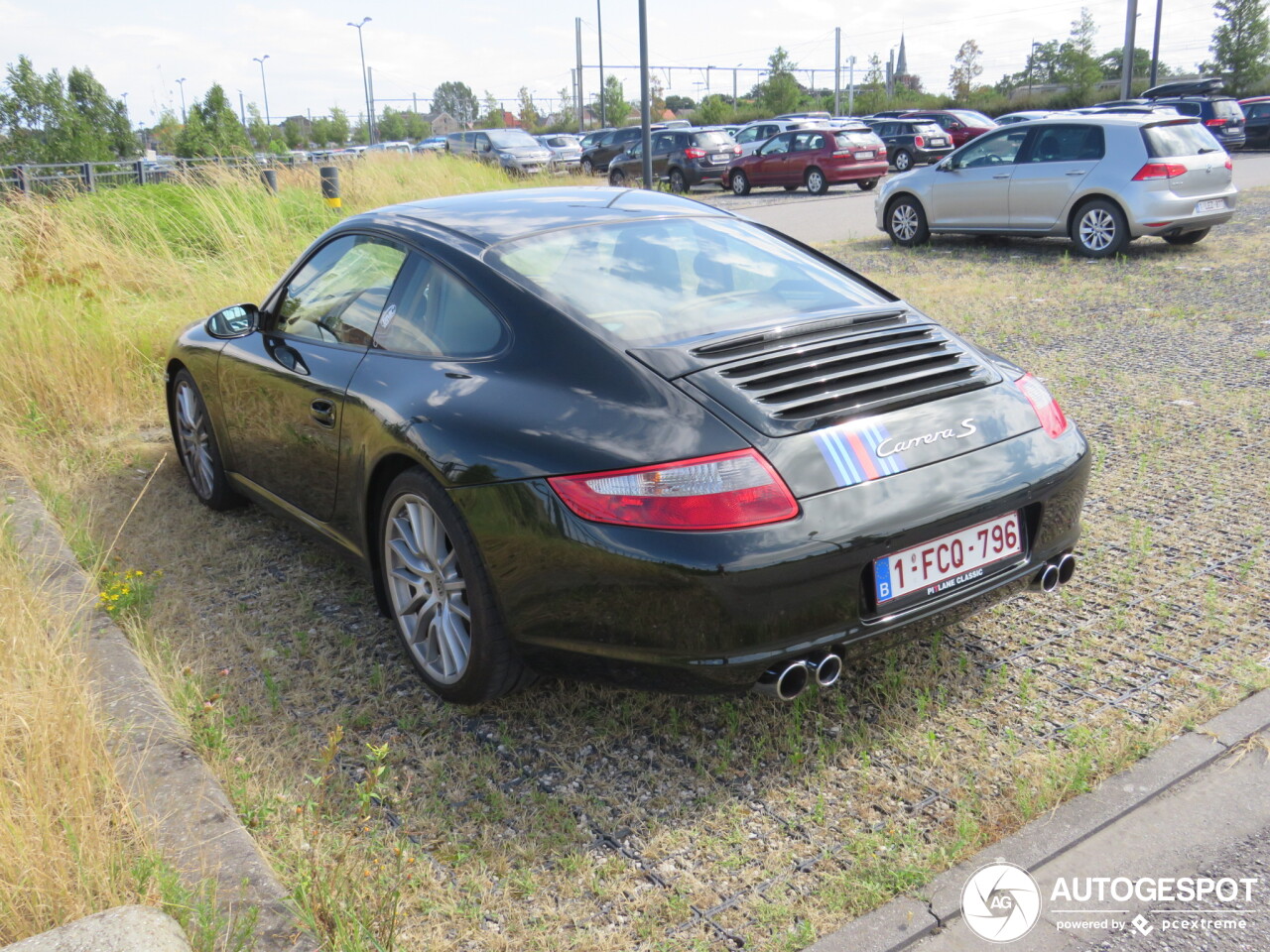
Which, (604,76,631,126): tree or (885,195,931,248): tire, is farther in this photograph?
(604,76,631,126): tree

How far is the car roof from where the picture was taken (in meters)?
3.76

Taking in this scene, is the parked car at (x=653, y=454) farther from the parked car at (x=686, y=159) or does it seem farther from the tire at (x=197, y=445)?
the parked car at (x=686, y=159)

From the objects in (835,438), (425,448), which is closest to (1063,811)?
(835,438)

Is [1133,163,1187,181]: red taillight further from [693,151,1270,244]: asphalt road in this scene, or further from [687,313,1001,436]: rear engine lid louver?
[687,313,1001,436]: rear engine lid louver

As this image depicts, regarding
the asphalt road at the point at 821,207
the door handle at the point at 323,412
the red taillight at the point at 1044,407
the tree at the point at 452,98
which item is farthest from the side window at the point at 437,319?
the tree at the point at 452,98

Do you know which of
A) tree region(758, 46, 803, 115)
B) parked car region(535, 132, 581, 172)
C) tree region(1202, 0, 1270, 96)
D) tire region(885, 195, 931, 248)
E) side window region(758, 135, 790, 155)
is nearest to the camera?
tire region(885, 195, 931, 248)

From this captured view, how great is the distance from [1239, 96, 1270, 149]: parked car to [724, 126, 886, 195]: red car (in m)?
14.2

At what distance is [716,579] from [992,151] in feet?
40.5

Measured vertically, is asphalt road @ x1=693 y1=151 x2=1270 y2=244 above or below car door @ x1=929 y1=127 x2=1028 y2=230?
below

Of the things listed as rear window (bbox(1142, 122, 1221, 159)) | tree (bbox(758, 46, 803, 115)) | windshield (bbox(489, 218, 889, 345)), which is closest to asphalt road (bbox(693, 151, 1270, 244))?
rear window (bbox(1142, 122, 1221, 159))

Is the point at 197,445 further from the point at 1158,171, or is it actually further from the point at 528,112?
the point at 528,112

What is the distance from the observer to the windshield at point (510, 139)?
31.0 meters

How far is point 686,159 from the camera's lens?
25.6 meters

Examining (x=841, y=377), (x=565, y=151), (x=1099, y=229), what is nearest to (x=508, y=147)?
(x=565, y=151)
